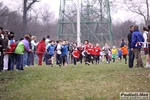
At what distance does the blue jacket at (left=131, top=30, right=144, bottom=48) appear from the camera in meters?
15.3

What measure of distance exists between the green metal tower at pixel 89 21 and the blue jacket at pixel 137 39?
30121 mm

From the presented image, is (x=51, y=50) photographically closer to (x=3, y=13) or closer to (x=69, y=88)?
(x=69, y=88)

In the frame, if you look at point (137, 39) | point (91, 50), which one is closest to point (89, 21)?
point (91, 50)

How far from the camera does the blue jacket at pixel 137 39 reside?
15336mm

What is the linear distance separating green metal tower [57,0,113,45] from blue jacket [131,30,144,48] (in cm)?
3012

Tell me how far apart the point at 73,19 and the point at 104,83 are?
3703cm

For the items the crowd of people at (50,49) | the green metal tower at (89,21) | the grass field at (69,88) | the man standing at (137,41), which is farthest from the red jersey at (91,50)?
the green metal tower at (89,21)

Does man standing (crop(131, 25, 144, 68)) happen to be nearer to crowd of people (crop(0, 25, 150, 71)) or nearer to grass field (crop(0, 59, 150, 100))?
crowd of people (crop(0, 25, 150, 71))

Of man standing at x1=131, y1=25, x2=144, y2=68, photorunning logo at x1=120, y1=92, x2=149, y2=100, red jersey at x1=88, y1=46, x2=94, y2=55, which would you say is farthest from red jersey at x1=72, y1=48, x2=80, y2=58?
photorunning logo at x1=120, y1=92, x2=149, y2=100

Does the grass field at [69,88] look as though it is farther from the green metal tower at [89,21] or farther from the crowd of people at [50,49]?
the green metal tower at [89,21]

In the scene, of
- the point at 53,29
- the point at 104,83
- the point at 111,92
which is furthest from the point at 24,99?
the point at 53,29

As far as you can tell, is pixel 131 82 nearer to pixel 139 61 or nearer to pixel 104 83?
pixel 104 83

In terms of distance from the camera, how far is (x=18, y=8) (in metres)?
50.4

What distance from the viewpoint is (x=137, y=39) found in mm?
15445
